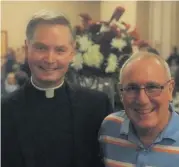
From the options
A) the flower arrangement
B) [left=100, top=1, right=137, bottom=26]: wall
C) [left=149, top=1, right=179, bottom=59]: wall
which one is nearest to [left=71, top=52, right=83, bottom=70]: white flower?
the flower arrangement

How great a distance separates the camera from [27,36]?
979mm

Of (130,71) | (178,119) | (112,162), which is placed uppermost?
(130,71)

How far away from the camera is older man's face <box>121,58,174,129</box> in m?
0.90

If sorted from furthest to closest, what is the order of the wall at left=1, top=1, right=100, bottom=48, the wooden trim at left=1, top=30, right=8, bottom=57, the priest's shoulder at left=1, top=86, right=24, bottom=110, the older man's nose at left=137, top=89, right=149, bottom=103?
the wooden trim at left=1, top=30, right=8, bottom=57 → the wall at left=1, top=1, right=100, bottom=48 → the priest's shoulder at left=1, top=86, right=24, bottom=110 → the older man's nose at left=137, top=89, right=149, bottom=103

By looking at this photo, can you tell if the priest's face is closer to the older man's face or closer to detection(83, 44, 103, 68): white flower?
the older man's face

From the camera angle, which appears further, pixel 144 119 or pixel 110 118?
pixel 110 118

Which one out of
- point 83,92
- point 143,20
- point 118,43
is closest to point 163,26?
point 143,20

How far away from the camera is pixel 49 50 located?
0.96m

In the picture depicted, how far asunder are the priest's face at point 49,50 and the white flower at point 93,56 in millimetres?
352

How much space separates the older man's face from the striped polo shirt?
3cm

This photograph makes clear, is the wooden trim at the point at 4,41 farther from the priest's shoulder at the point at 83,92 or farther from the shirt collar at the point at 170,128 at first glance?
the shirt collar at the point at 170,128

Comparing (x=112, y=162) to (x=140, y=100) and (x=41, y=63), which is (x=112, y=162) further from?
(x=41, y=63)

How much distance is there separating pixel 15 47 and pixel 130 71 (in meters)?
1.25

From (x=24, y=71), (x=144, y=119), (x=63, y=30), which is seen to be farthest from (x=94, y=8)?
(x=144, y=119)
